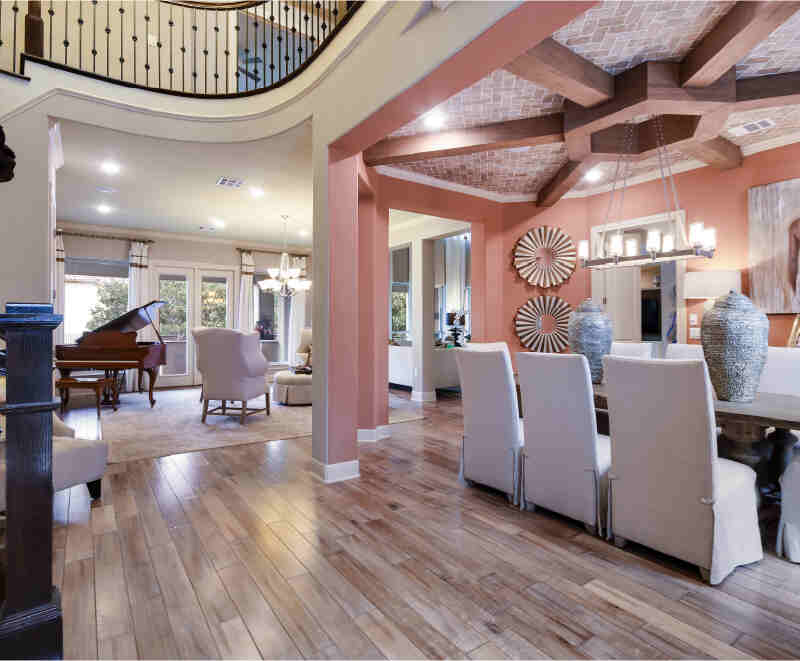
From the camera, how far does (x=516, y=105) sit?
3.51 metres

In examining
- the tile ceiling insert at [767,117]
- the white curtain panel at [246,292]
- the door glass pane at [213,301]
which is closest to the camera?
the tile ceiling insert at [767,117]

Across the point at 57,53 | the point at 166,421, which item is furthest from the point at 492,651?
the point at 57,53

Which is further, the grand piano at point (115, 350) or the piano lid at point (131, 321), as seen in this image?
the piano lid at point (131, 321)

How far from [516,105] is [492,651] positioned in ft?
11.7

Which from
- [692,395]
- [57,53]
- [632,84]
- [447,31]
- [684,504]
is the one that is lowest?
[684,504]

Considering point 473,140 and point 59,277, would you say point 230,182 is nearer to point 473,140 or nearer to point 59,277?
point 473,140

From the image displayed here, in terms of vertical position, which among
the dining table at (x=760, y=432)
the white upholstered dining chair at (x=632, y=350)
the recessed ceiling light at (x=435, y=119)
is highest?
the recessed ceiling light at (x=435, y=119)

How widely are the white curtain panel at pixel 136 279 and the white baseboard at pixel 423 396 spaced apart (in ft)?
16.2

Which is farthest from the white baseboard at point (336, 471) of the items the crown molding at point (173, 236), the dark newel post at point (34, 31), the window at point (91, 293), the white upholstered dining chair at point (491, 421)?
the crown molding at point (173, 236)

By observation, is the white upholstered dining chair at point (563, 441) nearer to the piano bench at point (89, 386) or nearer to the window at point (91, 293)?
the piano bench at point (89, 386)

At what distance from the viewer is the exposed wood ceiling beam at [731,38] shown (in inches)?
87.7

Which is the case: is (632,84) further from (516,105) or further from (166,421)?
(166,421)

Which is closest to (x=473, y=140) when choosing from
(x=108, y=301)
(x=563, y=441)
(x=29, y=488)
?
(x=563, y=441)

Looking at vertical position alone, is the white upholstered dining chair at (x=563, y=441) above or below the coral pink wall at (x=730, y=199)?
below
